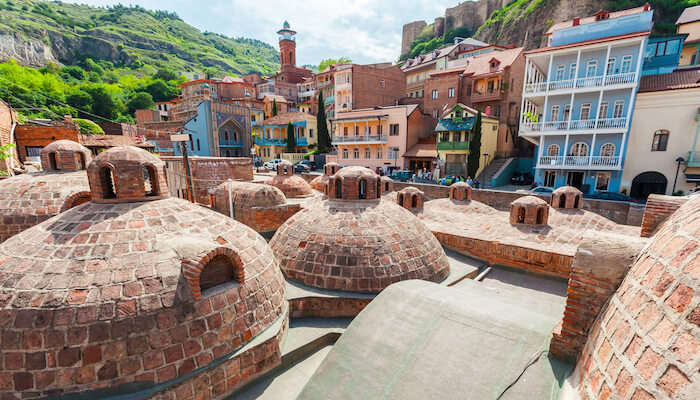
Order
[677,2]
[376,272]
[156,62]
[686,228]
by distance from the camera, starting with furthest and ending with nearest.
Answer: [156,62] < [677,2] < [376,272] < [686,228]

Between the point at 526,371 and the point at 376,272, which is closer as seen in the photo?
the point at 526,371

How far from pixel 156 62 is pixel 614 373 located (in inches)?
5975

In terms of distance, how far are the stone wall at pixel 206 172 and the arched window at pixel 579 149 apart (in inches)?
1159

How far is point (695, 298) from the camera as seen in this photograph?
7.57 feet

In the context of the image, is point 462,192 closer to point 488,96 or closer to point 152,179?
point 152,179

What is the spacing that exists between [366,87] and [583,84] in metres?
29.4

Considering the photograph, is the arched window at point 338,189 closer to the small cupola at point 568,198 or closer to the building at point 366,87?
the small cupola at point 568,198

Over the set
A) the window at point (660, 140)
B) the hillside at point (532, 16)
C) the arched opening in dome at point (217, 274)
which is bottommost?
the arched opening in dome at point (217, 274)

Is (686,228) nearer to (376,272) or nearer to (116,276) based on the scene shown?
(376,272)

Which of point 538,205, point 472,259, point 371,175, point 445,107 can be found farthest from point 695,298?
point 445,107

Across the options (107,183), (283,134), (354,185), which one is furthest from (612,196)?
(283,134)

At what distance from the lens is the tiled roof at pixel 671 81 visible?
911 inches

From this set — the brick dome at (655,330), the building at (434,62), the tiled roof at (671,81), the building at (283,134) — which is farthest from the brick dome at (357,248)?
the building at (434,62)

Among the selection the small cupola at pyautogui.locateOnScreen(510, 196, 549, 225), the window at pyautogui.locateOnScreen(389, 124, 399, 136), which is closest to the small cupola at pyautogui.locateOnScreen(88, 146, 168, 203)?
the small cupola at pyautogui.locateOnScreen(510, 196, 549, 225)
